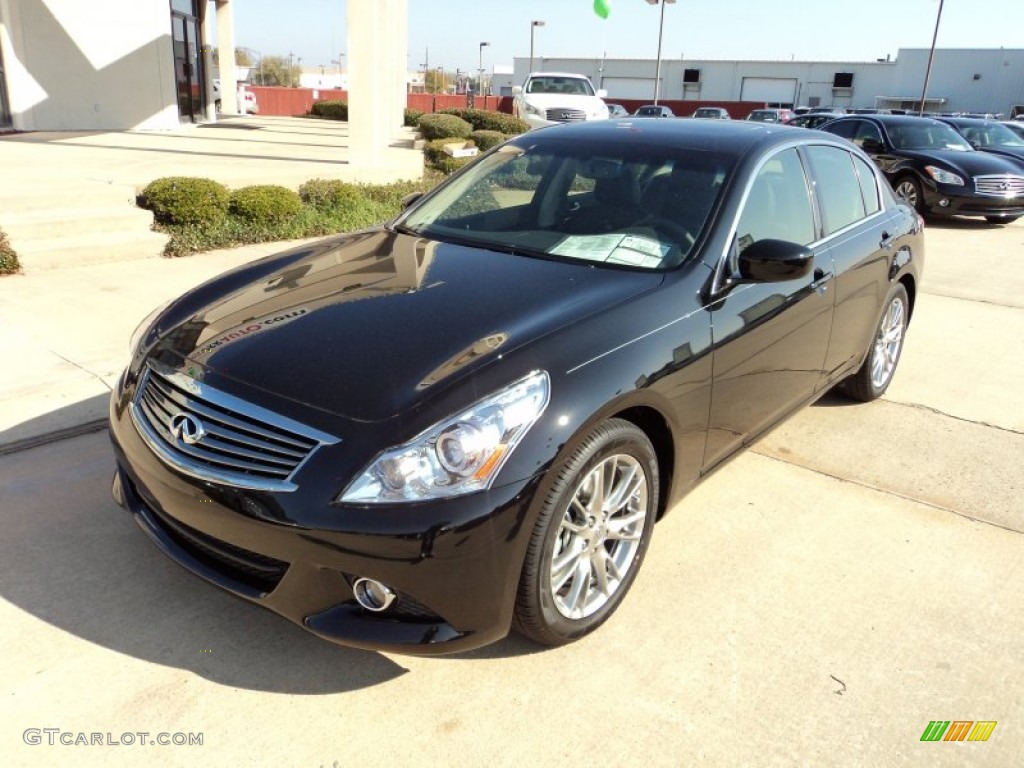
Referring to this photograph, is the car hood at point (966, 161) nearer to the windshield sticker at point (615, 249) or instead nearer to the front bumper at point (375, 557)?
the windshield sticker at point (615, 249)

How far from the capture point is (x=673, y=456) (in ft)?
10.1

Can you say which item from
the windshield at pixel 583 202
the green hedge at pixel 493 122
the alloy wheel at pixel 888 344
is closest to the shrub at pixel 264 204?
the windshield at pixel 583 202

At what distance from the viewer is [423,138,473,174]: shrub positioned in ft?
46.3

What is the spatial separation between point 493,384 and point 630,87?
81676 mm

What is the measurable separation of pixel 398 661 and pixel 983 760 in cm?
179

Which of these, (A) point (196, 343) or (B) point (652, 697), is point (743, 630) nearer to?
(B) point (652, 697)

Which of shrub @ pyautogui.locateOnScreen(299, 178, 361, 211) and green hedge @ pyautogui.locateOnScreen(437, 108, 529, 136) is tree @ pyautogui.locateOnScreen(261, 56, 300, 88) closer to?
green hedge @ pyautogui.locateOnScreen(437, 108, 529, 136)

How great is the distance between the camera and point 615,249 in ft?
11.2

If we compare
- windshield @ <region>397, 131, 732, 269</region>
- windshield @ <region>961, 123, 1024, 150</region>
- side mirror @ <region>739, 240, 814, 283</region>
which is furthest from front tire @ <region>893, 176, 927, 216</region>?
side mirror @ <region>739, 240, 814, 283</region>

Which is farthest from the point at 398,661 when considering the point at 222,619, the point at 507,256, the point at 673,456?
the point at 507,256

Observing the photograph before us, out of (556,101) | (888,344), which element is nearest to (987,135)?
(556,101)

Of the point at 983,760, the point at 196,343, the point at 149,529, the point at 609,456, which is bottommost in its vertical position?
the point at 983,760

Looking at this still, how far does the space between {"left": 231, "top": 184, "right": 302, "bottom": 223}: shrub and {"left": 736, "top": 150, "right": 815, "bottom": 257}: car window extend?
244 inches

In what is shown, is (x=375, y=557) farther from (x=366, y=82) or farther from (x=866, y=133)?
(x=866, y=133)
